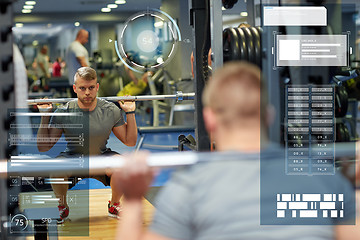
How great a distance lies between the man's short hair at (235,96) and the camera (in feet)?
2.44

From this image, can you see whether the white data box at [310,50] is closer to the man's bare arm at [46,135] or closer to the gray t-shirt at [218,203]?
the gray t-shirt at [218,203]

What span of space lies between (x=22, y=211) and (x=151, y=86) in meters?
3.55

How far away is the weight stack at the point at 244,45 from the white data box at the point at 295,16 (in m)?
0.58

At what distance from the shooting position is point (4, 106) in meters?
1.14

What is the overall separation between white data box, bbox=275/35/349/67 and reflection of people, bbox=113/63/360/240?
15.3 inches

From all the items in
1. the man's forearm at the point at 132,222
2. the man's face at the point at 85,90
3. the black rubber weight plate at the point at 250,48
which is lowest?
the man's forearm at the point at 132,222

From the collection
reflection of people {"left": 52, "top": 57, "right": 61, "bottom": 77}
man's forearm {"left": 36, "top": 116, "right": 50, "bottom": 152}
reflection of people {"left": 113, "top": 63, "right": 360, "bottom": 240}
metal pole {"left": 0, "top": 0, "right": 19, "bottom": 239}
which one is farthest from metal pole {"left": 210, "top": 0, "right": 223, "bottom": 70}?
reflection of people {"left": 52, "top": 57, "right": 61, "bottom": 77}

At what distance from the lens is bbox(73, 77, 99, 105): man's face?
2.65 metres

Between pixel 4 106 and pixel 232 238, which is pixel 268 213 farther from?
pixel 4 106

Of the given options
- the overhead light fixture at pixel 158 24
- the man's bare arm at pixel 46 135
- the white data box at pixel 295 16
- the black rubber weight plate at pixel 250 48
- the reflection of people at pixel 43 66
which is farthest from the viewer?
the reflection of people at pixel 43 66

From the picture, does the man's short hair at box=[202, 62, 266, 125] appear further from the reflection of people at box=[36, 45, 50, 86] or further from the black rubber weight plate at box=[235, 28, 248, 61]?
the reflection of people at box=[36, 45, 50, 86]

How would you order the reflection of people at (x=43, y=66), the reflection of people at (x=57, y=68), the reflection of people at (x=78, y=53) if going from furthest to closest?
the reflection of people at (x=57, y=68), the reflection of people at (x=43, y=66), the reflection of people at (x=78, y=53)

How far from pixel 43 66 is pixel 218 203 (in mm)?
7152

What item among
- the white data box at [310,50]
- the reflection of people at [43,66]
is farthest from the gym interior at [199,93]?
the reflection of people at [43,66]
